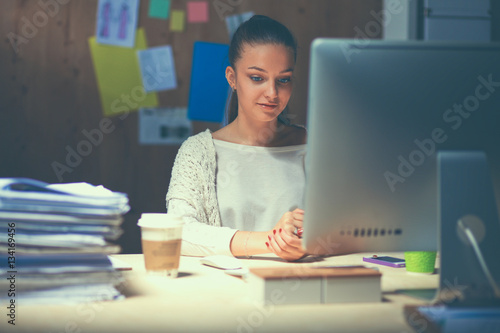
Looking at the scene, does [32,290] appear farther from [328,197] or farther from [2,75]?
[2,75]

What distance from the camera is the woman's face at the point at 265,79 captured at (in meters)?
1.53

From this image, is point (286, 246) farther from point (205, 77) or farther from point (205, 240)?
point (205, 77)

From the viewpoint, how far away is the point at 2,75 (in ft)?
7.97

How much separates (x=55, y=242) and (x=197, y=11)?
1.98m

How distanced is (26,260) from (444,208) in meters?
0.61

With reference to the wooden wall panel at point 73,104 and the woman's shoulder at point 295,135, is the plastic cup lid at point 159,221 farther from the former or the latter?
the wooden wall panel at point 73,104

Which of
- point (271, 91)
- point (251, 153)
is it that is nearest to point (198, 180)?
point (251, 153)

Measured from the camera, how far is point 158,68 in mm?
2547

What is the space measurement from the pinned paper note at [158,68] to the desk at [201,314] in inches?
68.4

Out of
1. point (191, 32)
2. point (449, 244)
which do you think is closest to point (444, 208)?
point (449, 244)

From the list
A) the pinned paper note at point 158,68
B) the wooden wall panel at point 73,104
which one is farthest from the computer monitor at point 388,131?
the pinned paper note at point 158,68

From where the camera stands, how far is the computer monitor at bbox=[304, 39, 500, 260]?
2.59 feet

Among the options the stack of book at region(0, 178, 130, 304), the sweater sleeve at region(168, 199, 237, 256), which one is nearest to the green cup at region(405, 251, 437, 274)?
the sweater sleeve at region(168, 199, 237, 256)

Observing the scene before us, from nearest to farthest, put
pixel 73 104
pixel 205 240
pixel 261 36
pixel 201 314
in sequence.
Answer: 1. pixel 201 314
2. pixel 205 240
3. pixel 261 36
4. pixel 73 104
